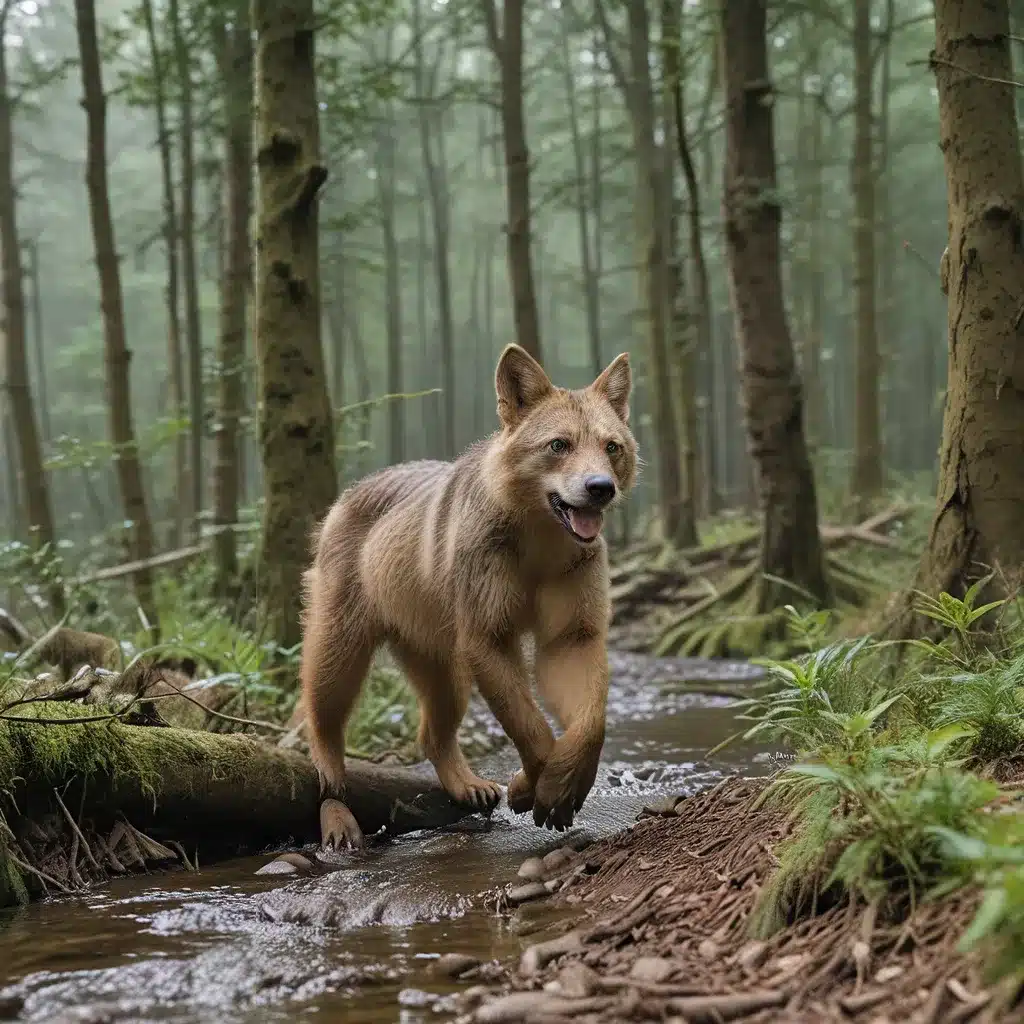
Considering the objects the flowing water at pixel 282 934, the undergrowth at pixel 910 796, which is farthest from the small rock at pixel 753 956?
the flowing water at pixel 282 934

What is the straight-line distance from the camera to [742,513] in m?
25.5

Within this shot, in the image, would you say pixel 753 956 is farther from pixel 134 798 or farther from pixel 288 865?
pixel 134 798

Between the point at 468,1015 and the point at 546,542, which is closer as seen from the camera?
the point at 468,1015

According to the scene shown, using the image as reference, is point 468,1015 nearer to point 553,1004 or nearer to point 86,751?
point 553,1004

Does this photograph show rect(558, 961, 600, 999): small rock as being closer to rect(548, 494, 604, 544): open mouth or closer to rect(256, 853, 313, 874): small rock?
rect(256, 853, 313, 874): small rock

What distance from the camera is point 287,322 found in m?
8.19

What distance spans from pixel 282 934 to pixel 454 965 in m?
0.83

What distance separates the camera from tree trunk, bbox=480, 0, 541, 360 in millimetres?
14586

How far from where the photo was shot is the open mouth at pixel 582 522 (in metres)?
4.88

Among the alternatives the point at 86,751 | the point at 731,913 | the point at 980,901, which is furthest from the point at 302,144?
the point at 980,901

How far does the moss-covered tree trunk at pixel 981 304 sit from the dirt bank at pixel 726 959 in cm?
286

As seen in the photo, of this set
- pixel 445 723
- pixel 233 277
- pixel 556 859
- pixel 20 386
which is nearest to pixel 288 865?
pixel 556 859

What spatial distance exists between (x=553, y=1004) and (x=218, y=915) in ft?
5.84

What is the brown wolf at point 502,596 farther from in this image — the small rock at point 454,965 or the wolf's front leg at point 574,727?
the small rock at point 454,965
